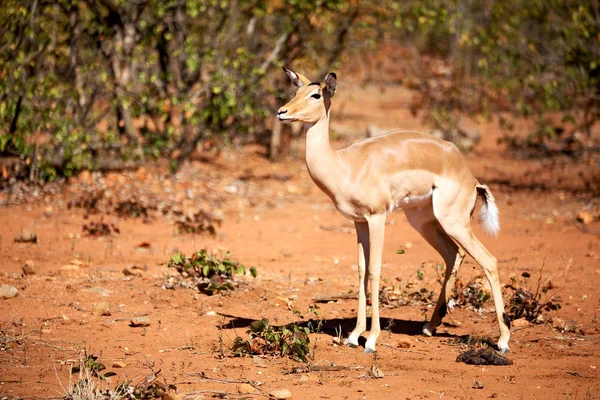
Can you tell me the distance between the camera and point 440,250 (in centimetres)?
680

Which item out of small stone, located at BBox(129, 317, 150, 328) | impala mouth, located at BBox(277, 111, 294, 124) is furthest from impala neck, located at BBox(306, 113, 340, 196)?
small stone, located at BBox(129, 317, 150, 328)

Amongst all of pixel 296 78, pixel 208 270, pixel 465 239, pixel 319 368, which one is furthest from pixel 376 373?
pixel 208 270

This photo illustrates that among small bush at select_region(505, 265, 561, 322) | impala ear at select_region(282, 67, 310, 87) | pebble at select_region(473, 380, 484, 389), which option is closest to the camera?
pebble at select_region(473, 380, 484, 389)

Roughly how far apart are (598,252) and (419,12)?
209 inches

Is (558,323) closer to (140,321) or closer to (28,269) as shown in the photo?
(140,321)

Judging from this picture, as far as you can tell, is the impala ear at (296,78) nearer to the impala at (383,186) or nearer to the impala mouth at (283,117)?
the impala at (383,186)

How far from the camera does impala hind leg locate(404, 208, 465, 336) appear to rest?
6625 millimetres

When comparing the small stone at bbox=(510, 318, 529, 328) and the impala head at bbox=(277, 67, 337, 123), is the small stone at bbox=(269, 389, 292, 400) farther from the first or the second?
the small stone at bbox=(510, 318, 529, 328)

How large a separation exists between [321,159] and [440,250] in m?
1.44

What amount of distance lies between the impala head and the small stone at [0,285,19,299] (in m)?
3.02

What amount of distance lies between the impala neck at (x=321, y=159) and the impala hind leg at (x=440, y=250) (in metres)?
1.01

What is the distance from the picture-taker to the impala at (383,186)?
607cm

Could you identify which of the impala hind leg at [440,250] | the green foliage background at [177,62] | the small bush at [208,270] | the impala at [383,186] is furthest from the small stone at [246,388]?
the green foliage background at [177,62]

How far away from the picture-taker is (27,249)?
905cm
